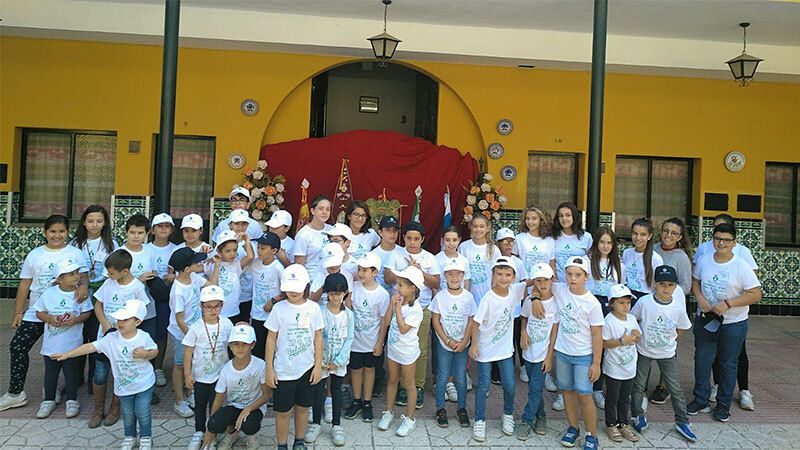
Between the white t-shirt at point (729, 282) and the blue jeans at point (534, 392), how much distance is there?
1728 mm

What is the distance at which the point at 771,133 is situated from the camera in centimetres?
945

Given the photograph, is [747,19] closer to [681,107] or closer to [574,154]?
[681,107]

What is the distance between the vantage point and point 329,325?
4262 mm

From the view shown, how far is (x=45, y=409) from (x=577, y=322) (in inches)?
160

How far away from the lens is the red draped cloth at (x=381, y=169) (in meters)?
8.54

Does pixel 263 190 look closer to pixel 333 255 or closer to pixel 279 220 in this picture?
pixel 279 220

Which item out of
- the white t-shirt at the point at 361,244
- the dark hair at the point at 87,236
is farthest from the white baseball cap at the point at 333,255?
the dark hair at the point at 87,236

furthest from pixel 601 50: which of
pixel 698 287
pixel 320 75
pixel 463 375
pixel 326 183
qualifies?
pixel 320 75

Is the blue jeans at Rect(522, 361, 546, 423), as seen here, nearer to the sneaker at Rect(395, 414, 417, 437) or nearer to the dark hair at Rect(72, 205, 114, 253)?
the sneaker at Rect(395, 414, 417, 437)

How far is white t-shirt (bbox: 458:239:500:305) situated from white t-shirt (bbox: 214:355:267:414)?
79.0 inches

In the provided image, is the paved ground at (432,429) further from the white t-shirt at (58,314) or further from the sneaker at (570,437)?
the white t-shirt at (58,314)

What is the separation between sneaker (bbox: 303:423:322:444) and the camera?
13.8ft

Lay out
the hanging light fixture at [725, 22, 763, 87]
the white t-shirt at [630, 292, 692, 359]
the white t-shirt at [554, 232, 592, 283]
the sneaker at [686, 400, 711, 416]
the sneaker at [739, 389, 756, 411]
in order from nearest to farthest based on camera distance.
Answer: the white t-shirt at [630, 292, 692, 359] < the sneaker at [686, 400, 711, 416] < the sneaker at [739, 389, 756, 411] < the white t-shirt at [554, 232, 592, 283] < the hanging light fixture at [725, 22, 763, 87]

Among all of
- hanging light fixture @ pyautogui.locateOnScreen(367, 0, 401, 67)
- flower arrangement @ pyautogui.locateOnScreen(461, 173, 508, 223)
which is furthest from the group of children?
flower arrangement @ pyautogui.locateOnScreen(461, 173, 508, 223)
